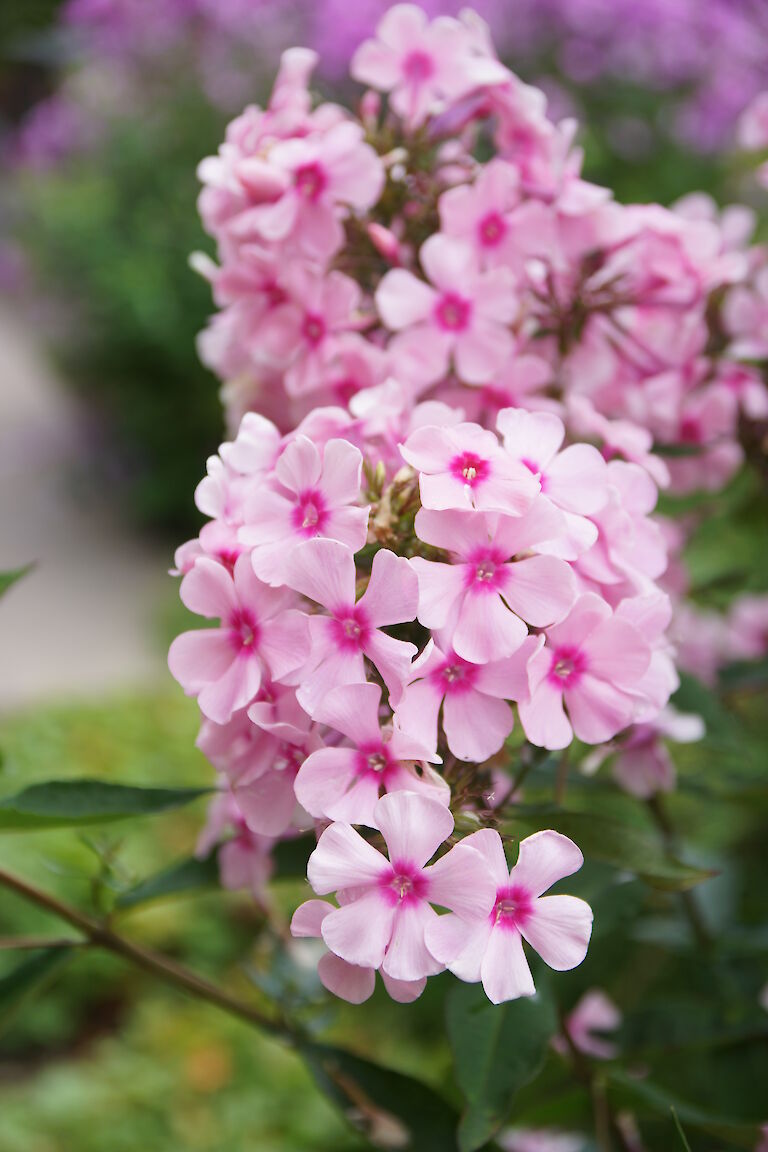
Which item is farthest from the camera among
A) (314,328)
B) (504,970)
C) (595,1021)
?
(595,1021)

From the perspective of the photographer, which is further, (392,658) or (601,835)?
(601,835)

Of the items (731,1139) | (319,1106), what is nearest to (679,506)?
(731,1139)

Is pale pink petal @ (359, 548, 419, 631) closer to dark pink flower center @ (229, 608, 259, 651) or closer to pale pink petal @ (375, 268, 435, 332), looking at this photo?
dark pink flower center @ (229, 608, 259, 651)

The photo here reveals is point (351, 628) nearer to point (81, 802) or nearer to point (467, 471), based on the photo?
point (467, 471)

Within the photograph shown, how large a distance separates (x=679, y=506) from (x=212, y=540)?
42 cm

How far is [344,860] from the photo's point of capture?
433mm

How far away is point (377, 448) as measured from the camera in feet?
1.89

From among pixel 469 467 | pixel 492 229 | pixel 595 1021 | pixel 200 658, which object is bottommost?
pixel 595 1021

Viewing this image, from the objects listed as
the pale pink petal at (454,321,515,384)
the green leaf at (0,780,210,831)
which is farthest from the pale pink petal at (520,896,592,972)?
the pale pink petal at (454,321,515,384)

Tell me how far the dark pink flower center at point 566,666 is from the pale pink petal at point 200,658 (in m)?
0.14

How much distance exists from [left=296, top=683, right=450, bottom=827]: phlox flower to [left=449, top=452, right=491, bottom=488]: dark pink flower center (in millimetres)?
98

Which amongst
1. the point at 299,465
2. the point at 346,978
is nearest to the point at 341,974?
the point at 346,978

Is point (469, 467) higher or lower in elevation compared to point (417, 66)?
lower

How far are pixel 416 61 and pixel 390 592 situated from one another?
0.42 metres
